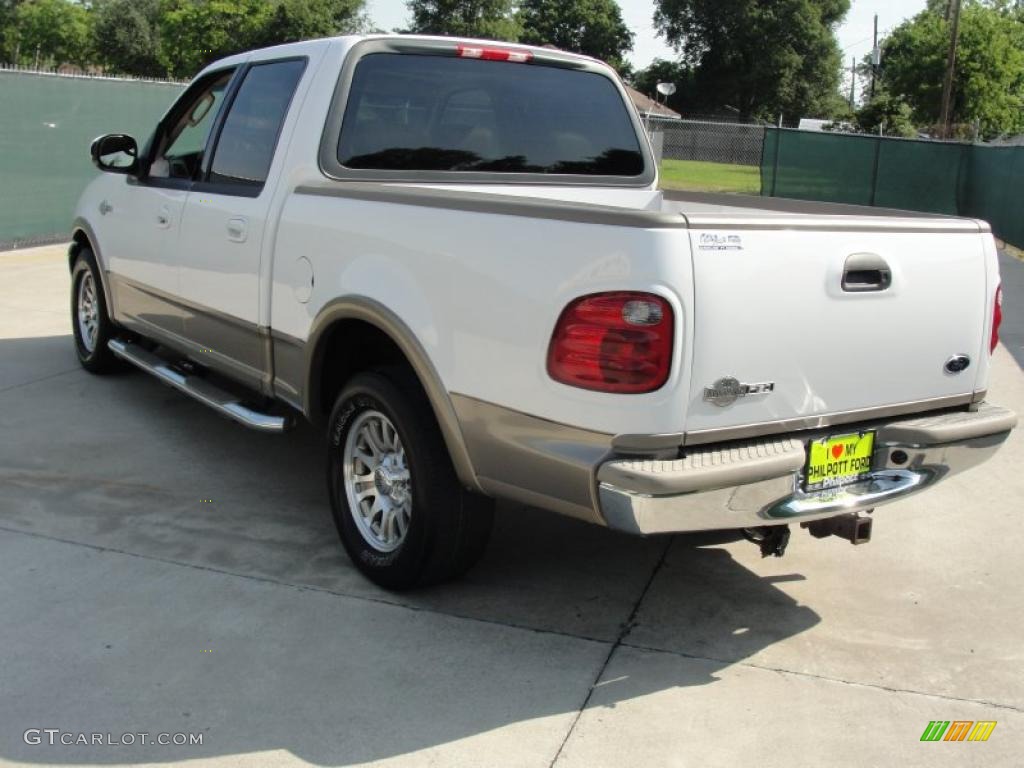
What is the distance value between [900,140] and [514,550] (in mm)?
19531

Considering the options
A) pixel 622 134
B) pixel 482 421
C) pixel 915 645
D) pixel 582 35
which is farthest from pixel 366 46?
pixel 582 35

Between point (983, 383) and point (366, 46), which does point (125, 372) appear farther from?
point (983, 383)

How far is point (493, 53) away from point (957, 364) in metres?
2.46

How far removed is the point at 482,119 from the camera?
4.95 meters

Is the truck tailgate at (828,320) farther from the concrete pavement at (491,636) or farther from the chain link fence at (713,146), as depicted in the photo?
the chain link fence at (713,146)

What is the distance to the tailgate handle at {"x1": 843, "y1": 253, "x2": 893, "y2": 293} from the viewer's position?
3412mm

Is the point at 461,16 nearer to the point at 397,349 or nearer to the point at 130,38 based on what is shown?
the point at 130,38

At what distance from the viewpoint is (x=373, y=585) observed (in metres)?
4.19

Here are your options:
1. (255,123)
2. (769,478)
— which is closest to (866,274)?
(769,478)

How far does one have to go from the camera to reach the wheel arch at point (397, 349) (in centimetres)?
364

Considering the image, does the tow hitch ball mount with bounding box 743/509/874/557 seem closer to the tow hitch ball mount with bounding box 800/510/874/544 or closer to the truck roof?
the tow hitch ball mount with bounding box 800/510/874/544

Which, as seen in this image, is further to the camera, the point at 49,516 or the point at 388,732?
the point at 49,516

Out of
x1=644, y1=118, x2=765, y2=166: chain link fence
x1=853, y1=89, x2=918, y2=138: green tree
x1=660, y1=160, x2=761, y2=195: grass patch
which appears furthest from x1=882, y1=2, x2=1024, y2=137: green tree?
x1=660, y1=160, x2=761, y2=195: grass patch

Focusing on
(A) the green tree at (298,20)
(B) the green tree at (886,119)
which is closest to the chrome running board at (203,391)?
(B) the green tree at (886,119)
